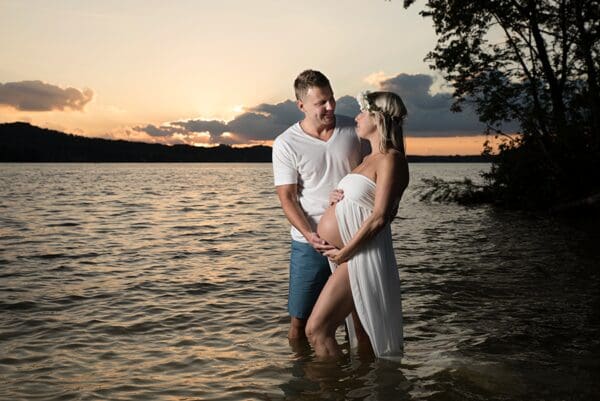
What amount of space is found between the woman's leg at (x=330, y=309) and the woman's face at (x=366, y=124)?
3.34ft

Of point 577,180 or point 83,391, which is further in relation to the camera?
point 577,180

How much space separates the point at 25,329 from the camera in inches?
315

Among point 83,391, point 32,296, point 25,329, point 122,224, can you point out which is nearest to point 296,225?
point 83,391

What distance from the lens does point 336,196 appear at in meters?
4.66

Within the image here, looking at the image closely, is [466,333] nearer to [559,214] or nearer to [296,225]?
[296,225]

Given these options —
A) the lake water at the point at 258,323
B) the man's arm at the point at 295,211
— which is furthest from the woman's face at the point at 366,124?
the lake water at the point at 258,323

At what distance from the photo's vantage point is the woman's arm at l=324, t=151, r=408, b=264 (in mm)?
4391

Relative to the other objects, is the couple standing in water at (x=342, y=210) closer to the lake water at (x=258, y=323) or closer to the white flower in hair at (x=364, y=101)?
the white flower in hair at (x=364, y=101)

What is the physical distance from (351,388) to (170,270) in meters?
8.29

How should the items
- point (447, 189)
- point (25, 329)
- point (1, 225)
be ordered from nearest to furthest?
1. point (25, 329)
2. point (1, 225)
3. point (447, 189)

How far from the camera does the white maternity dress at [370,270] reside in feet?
15.0

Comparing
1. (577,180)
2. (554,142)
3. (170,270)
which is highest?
(554,142)

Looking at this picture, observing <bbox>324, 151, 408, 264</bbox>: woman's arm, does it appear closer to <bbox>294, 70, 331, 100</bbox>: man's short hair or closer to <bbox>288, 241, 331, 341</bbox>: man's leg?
<bbox>288, 241, 331, 341</bbox>: man's leg

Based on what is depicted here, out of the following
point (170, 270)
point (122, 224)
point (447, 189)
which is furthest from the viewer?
point (447, 189)
